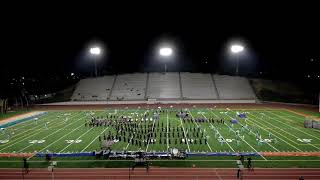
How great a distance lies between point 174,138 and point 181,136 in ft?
2.88

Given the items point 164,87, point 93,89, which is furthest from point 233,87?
point 93,89

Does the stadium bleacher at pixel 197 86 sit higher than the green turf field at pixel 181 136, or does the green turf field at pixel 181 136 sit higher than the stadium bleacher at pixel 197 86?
the stadium bleacher at pixel 197 86

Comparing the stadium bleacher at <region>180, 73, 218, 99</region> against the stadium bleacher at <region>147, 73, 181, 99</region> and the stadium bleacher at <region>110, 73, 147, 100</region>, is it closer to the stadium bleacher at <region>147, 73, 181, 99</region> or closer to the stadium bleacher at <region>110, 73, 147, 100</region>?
the stadium bleacher at <region>147, 73, 181, 99</region>

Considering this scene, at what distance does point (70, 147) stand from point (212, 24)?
4678 cm

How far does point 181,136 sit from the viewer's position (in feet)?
82.1

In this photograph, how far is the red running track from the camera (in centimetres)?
1559

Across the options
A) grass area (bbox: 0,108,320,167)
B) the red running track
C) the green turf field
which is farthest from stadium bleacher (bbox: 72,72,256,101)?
the red running track

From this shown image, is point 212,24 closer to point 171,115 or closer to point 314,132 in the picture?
point 171,115

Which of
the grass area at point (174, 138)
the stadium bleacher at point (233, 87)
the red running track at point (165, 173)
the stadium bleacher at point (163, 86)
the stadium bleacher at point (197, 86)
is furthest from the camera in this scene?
the stadium bleacher at point (163, 86)

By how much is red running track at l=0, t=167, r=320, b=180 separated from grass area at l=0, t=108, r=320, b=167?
86 centimetres

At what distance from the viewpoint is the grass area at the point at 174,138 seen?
60.2ft

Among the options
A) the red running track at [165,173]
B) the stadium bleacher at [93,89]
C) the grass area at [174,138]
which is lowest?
the red running track at [165,173]

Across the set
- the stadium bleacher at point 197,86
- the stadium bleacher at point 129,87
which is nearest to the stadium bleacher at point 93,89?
the stadium bleacher at point 129,87

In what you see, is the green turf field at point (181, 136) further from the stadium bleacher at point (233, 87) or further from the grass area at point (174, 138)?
the stadium bleacher at point (233, 87)
